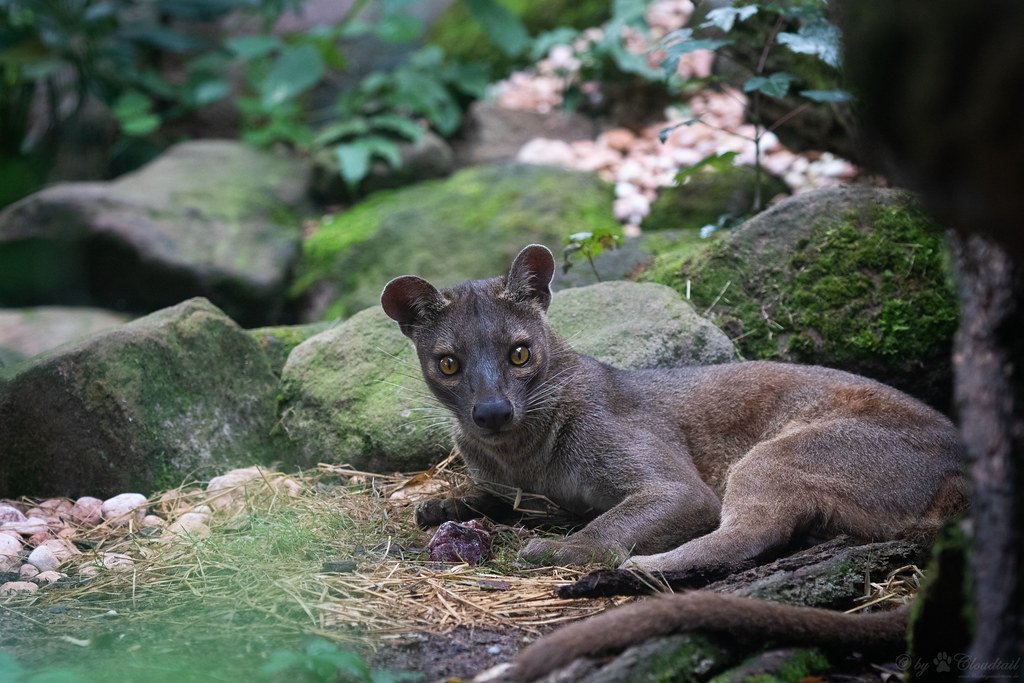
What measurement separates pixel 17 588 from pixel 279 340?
2.87 metres

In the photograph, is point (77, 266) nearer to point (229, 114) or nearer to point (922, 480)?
point (229, 114)

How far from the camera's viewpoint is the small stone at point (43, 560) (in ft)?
14.5

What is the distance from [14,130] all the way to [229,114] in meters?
2.76

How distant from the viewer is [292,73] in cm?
1066

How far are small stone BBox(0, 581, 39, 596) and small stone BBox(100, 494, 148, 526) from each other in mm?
772

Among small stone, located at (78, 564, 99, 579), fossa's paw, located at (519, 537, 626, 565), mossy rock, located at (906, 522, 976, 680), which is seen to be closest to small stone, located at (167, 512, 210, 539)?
small stone, located at (78, 564, 99, 579)

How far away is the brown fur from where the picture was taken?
4188 millimetres

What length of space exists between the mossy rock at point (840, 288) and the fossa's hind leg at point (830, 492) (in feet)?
4.64

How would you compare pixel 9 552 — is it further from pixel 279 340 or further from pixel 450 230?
pixel 450 230

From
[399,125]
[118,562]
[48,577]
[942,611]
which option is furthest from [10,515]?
[399,125]

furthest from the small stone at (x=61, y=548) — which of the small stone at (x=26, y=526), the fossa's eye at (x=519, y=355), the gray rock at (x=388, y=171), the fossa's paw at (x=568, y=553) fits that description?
the gray rock at (x=388, y=171)

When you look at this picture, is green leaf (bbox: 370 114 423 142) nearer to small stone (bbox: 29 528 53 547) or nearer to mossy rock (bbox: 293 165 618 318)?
mossy rock (bbox: 293 165 618 318)

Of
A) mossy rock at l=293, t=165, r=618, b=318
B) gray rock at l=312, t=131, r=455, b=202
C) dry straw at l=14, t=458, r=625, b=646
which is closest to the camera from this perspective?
dry straw at l=14, t=458, r=625, b=646

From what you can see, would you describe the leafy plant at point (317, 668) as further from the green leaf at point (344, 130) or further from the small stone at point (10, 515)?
the green leaf at point (344, 130)
